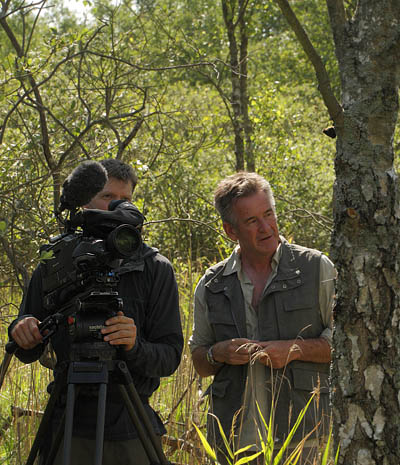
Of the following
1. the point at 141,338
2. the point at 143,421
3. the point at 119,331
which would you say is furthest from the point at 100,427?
the point at 141,338

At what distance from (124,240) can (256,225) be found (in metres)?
0.95

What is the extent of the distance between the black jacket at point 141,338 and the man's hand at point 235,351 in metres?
0.30

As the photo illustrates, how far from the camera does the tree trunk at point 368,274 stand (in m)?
1.92

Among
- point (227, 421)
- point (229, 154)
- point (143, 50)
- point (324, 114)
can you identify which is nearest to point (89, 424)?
point (227, 421)

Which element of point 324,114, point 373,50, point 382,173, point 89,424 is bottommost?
point 89,424

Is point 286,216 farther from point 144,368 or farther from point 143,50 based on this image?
point 144,368

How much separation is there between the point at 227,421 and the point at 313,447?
345mm

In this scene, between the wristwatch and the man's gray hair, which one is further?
the man's gray hair

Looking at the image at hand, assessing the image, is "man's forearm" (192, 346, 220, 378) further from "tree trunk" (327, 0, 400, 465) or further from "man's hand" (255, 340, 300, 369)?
"tree trunk" (327, 0, 400, 465)

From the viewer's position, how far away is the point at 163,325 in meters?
2.38

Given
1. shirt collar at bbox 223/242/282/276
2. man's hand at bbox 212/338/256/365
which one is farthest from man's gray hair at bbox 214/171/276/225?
man's hand at bbox 212/338/256/365

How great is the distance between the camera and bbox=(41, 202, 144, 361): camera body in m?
1.99

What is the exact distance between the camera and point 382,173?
6.35 ft

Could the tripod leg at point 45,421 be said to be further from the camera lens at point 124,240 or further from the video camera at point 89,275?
the camera lens at point 124,240
